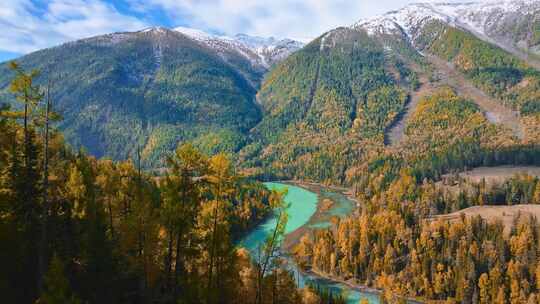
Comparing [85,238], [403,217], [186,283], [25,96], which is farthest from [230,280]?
[403,217]

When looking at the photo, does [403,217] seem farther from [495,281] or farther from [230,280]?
[230,280]

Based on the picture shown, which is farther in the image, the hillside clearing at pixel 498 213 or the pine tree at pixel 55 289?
the hillside clearing at pixel 498 213

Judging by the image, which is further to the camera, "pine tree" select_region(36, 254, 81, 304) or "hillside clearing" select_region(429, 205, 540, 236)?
"hillside clearing" select_region(429, 205, 540, 236)

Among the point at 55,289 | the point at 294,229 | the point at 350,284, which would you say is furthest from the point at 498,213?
the point at 55,289

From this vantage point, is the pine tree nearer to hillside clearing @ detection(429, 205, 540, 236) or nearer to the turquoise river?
the turquoise river

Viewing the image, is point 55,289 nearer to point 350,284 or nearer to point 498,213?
point 350,284

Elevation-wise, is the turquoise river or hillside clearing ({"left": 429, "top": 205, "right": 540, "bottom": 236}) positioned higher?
hillside clearing ({"left": 429, "top": 205, "right": 540, "bottom": 236})

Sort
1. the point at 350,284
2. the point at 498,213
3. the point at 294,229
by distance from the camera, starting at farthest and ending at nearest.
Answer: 1. the point at 294,229
2. the point at 498,213
3. the point at 350,284

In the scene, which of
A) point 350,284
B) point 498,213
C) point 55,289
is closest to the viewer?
point 55,289

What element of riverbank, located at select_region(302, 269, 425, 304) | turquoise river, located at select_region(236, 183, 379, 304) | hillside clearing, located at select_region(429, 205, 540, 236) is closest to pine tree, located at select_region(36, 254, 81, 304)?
turquoise river, located at select_region(236, 183, 379, 304)

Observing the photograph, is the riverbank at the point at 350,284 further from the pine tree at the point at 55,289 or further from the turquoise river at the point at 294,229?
the pine tree at the point at 55,289

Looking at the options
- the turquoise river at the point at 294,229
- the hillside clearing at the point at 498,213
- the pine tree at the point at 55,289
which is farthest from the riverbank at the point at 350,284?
the pine tree at the point at 55,289

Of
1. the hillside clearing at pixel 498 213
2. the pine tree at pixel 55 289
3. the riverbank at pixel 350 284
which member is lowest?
the riverbank at pixel 350 284
